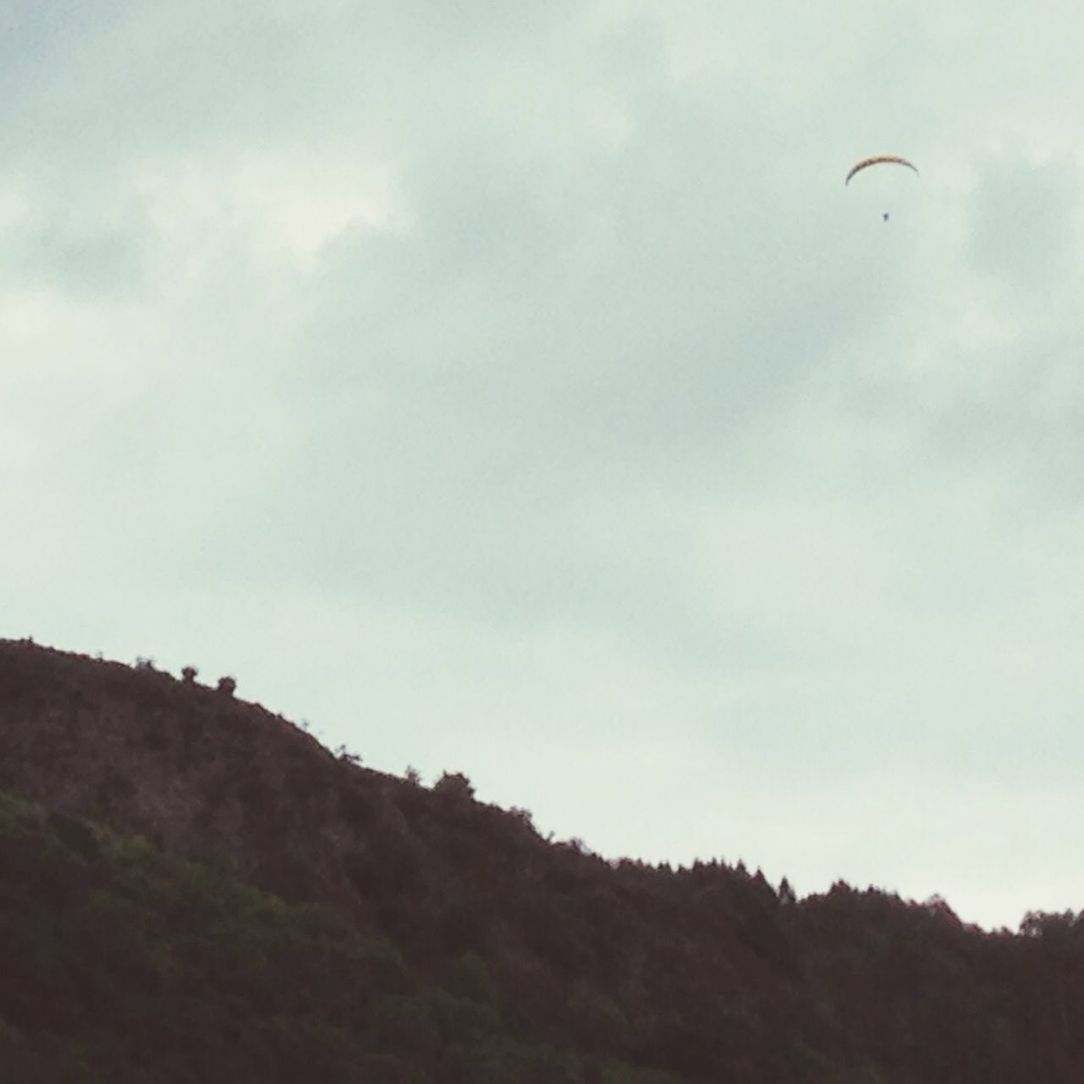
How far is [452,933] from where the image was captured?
28.0m

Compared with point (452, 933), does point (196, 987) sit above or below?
below

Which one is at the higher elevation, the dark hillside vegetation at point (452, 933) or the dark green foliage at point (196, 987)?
the dark hillside vegetation at point (452, 933)

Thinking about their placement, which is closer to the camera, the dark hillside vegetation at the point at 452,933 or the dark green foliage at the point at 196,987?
the dark green foliage at the point at 196,987

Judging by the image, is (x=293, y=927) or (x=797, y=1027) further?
(x=797, y=1027)

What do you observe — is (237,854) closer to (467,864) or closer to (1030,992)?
(467,864)

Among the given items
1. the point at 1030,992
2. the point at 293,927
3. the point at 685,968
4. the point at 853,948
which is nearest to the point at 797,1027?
the point at 685,968

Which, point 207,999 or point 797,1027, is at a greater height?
point 797,1027

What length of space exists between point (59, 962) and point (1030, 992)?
76.1 ft

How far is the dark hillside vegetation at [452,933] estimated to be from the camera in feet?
74.5

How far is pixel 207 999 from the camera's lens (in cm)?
2041

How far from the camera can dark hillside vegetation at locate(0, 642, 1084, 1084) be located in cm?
2270

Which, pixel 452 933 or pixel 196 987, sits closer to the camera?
pixel 196 987

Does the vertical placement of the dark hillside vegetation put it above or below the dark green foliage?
above

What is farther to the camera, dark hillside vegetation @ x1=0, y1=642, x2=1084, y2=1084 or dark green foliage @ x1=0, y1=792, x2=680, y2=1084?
dark hillside vegetation @ x1=0, y1=642, x2=1084, y2=1084
